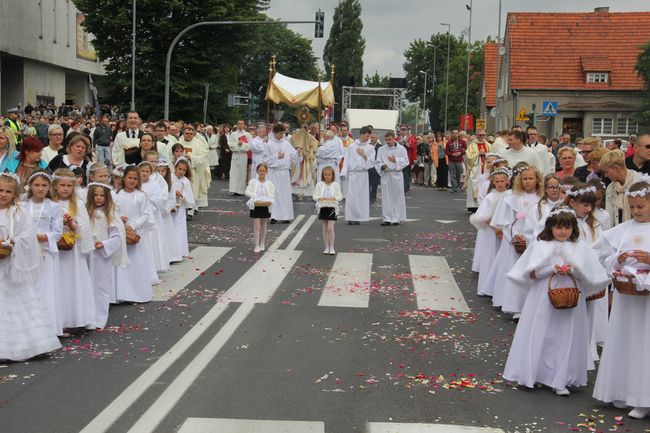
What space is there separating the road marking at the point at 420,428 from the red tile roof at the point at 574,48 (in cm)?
5898

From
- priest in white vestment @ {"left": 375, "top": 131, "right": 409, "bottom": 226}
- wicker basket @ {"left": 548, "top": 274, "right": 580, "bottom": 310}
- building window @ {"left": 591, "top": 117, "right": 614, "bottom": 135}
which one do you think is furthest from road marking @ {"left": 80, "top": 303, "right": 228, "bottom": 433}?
building window @ {"left": 591, "top": 117, "right": 614, "bottom": 135}

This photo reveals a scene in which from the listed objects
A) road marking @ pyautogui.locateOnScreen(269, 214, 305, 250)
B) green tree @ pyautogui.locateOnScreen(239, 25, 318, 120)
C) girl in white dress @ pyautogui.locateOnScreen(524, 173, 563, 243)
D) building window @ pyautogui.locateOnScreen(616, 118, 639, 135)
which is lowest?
road marking @ pyautogui.locateOnScreen(269, 214, 305, 250)

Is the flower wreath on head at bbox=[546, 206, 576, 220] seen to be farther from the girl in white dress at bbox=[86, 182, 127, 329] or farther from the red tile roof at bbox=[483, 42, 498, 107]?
the red tile roof at bbox=[483, 42, 498, 107]

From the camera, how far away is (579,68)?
6331cm

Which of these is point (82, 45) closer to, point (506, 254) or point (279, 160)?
point (279, 160)

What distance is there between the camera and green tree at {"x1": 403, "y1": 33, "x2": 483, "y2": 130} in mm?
86625

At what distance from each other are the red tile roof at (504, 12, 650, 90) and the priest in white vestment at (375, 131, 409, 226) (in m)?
45.1

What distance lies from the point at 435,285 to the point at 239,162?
50.5 feet

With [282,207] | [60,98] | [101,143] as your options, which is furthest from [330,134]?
[60,98]

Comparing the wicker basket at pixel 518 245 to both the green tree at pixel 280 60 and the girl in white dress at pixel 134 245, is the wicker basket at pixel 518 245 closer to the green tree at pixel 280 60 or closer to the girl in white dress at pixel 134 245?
the girl in white dress at pixel 134 245

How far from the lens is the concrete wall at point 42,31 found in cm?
4706

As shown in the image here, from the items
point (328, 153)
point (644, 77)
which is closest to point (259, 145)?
point (328, 153)

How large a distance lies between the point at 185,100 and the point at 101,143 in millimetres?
24279

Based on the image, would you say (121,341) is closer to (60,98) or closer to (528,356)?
(528,356)
